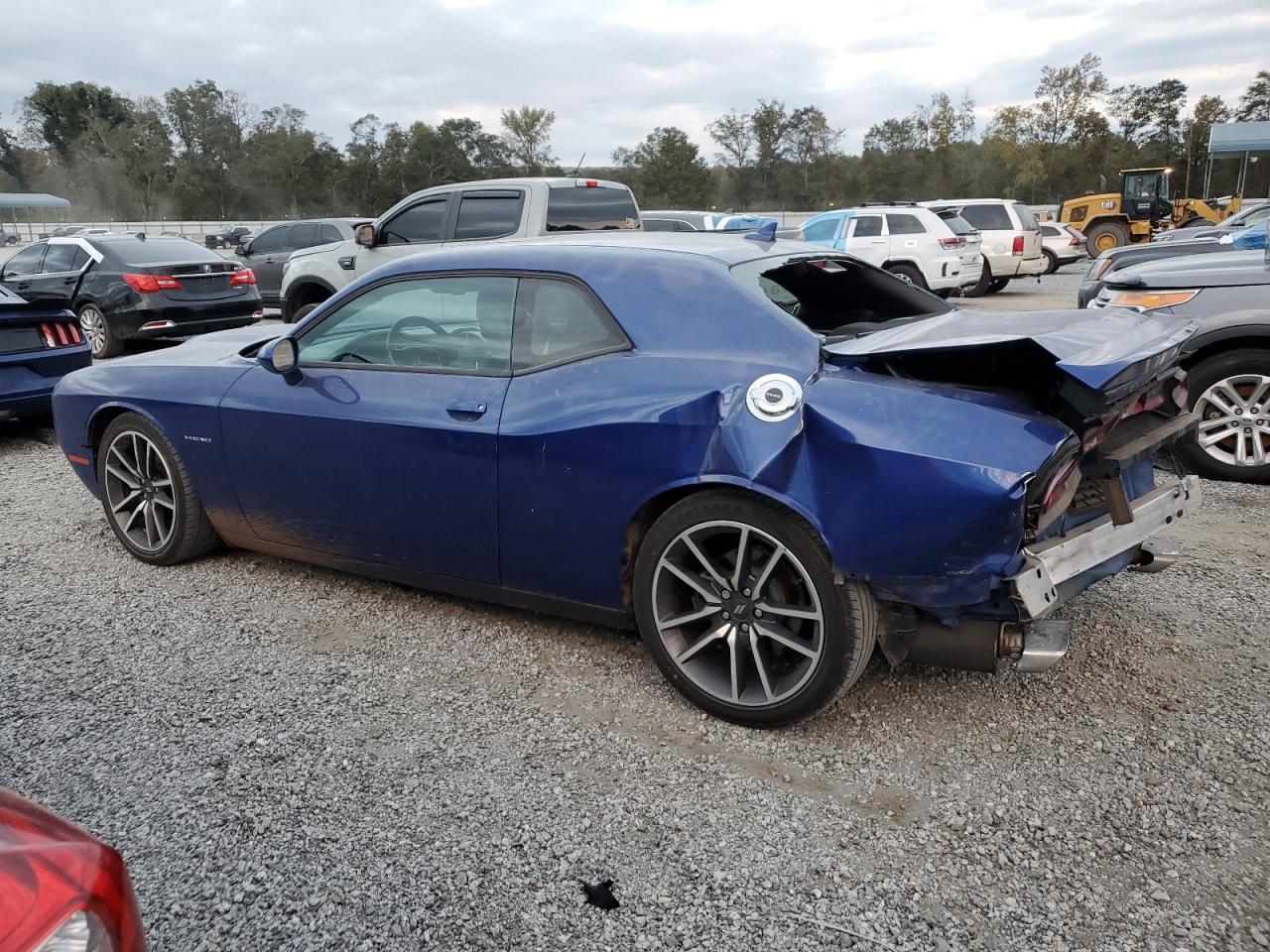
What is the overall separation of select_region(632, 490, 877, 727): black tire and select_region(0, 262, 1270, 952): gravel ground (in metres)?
0.11

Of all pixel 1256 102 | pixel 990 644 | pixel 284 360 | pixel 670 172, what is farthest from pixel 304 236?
pixel 1256 102

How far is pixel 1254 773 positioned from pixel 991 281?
1747 centimetres

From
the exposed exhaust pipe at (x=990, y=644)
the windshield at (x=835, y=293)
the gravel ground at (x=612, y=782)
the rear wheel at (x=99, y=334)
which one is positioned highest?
the windshield at (x=835, y=293)

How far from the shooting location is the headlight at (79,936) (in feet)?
4.20

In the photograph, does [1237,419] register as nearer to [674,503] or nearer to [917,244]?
[674,503]

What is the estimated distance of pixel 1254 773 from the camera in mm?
2807

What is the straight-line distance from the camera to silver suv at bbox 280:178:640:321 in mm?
9305

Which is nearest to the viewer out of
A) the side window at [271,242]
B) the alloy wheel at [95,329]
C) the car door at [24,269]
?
the alloy wheel at [95,329]

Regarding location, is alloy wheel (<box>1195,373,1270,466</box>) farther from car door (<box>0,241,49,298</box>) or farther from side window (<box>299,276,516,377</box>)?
car door (<box>0,241,49,298</box>)

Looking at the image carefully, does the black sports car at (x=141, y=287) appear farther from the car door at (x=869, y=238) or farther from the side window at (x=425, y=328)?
the car door at (x=869, y=238)

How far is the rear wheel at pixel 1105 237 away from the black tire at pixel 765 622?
28.3 metres

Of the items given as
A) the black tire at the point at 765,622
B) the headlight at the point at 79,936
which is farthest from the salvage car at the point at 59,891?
the black tire at the point at 765,622

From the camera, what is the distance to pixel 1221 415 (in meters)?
5.68

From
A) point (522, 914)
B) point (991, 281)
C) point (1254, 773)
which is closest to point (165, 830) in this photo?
point (522, 914)
